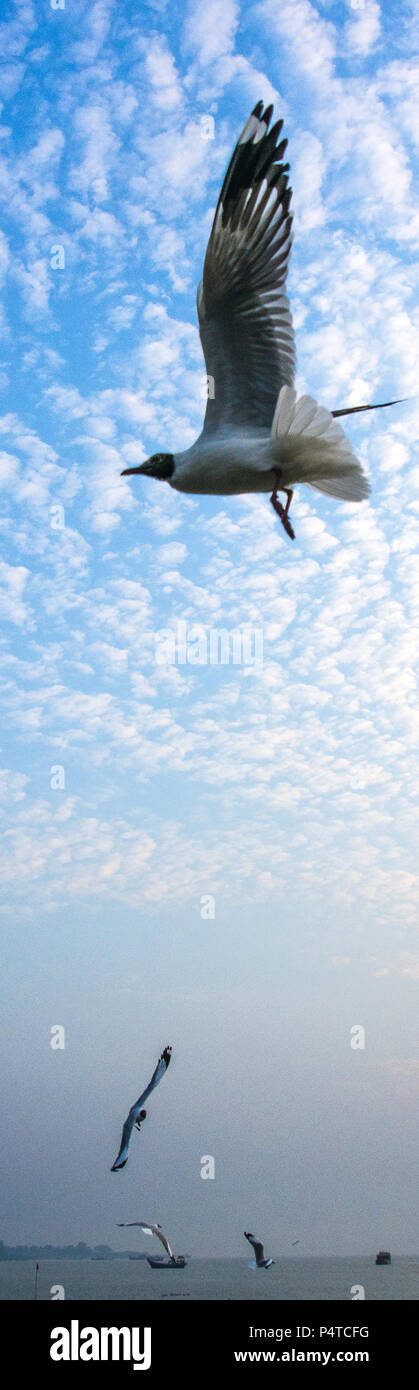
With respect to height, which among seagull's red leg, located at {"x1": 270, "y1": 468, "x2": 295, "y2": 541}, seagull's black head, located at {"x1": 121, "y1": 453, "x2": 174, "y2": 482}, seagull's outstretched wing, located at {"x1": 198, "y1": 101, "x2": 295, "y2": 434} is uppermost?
seagull's outstretched wing, located at {"x1": 198, "y1": 101, "x2": 295, "y2": 434}

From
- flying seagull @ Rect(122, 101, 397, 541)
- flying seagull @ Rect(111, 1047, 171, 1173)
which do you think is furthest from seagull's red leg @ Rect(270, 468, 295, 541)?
flying seagull @ Rect(111, 1047, 171, 1173)

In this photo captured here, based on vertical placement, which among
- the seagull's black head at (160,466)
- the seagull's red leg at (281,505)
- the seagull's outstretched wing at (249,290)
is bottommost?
the seagull's red leg at (281,505)

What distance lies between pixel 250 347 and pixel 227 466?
1.07 meters

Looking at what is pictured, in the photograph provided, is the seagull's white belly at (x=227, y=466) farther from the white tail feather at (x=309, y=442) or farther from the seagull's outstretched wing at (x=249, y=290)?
the seagull's outstretched wing at (x=249, y=290)

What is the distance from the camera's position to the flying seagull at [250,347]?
7395 millimetres

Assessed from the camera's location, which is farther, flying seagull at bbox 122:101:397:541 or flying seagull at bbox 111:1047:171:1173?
flying seagull at bbox 111:1047:171:1173

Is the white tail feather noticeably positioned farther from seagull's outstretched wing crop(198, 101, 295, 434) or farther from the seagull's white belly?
seagull's outstretched wing crop(198, 101, 295, 434)

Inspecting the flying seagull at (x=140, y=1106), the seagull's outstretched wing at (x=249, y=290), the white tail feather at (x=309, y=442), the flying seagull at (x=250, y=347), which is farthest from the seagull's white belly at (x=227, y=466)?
the flying seagull at (x=140, y=1106)

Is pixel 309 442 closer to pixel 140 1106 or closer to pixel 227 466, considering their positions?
pixel 227 466

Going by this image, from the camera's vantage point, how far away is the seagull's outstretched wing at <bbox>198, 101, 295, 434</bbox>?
7.66 m

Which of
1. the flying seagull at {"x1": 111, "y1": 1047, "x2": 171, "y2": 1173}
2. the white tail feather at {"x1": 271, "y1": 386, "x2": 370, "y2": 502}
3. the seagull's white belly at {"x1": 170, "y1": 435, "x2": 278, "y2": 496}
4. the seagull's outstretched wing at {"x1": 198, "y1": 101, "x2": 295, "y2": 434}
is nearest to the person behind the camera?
the white tail feather at {"x1": 271, "y1": 386, "x2": 370, "y2": 502}
